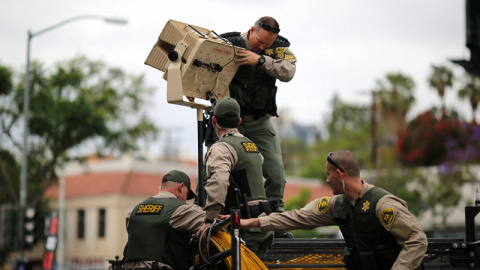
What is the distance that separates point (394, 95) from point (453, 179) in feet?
91.7

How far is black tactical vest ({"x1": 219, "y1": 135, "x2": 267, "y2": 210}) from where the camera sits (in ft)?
25.6

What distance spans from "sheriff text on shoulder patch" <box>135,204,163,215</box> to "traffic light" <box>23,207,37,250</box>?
16.3 m

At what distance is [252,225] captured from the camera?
7.11 meters

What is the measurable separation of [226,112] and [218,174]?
698 millimetres

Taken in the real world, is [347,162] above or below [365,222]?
above

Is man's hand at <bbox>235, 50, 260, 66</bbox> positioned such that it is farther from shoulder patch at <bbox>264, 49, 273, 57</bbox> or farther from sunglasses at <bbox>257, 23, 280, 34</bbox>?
shoulder patch at <bbox>264, 49, 273, 57</bbox>

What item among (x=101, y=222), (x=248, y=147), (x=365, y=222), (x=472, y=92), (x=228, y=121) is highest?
(x=472, y=92)

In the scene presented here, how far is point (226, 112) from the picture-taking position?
313 inches

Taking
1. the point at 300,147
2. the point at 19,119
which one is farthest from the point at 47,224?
the point at 300,147

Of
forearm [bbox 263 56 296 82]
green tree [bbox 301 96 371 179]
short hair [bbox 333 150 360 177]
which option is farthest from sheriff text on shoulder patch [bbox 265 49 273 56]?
green tree [bbox 301 96 371 179]

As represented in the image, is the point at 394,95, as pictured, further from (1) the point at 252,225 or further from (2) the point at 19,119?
(1) the point at 252,225

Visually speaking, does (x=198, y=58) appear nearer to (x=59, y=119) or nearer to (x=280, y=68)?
(x=280, y=68)

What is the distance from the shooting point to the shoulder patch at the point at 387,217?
6707 millimetres

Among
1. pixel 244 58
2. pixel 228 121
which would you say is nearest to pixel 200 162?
pixel 228 121
